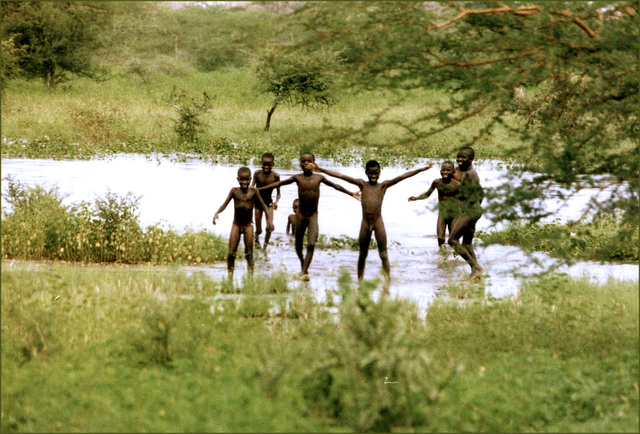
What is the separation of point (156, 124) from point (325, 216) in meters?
22.7

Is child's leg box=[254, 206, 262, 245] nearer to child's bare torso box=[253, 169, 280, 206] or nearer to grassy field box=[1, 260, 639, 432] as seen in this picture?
child's bare torso box=[253, 169, 280, 206]

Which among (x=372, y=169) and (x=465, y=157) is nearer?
(x=372, y=169)

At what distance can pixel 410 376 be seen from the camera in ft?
20.5

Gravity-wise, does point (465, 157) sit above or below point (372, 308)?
above

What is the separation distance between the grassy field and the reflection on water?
83 centimetres

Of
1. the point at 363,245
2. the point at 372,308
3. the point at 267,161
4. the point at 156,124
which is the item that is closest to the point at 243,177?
the point at 267,161

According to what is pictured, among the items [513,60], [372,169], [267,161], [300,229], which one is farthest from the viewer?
[267,161]

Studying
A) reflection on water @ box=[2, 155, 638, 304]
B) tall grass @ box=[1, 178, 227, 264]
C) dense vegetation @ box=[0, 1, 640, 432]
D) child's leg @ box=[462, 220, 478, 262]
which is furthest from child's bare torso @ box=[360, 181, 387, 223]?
tall grass @ box=[1, 178, 227, 264]

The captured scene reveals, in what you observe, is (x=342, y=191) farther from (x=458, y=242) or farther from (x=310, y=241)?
(x=458, y=242)

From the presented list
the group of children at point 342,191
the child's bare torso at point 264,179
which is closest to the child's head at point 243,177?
the group of children at point 342,191

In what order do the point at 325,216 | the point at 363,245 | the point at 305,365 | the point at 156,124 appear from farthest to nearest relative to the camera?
1. the point at 156,124
2. the point at 325,216
3. the point at 363,245
4. the point at 305,365

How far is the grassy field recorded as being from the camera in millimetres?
6227

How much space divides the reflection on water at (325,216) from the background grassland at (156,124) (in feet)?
8.51

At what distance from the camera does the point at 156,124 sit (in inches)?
1645
